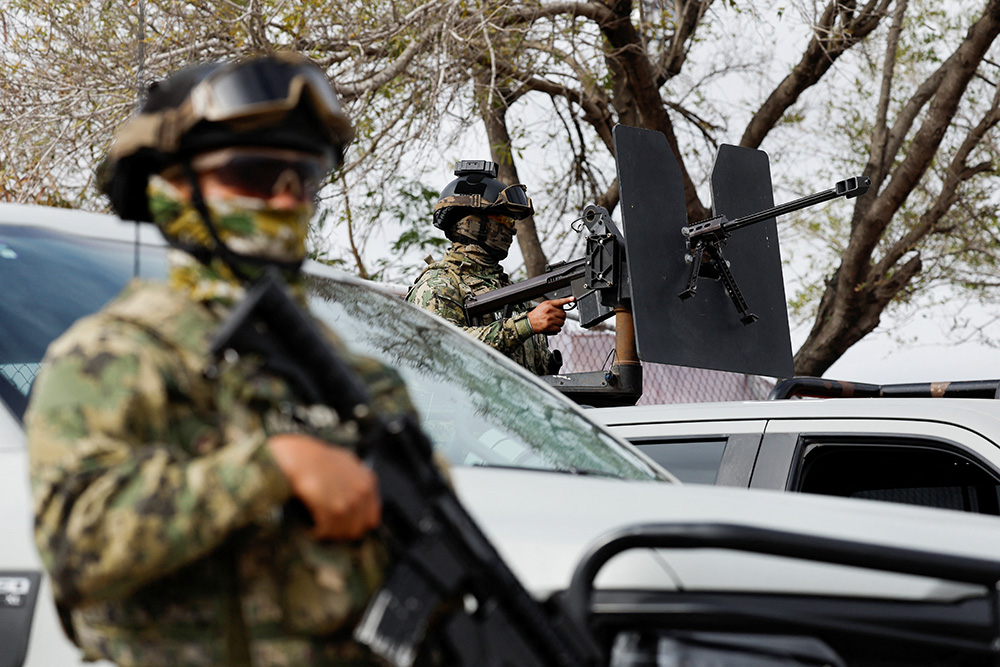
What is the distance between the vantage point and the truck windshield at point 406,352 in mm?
2387

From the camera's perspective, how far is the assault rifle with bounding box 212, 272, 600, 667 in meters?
1.35

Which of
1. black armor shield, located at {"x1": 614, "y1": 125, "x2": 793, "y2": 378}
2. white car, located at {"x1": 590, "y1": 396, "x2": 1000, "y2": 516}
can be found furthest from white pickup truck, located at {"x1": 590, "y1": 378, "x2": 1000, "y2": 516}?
black armor shield, located at {"x1": 614, "y1": 125, "x2": 793, "y2": 378}

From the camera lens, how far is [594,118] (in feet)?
33.2

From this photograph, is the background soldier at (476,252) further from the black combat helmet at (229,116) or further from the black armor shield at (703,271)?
the black combat helmet at (229,116)

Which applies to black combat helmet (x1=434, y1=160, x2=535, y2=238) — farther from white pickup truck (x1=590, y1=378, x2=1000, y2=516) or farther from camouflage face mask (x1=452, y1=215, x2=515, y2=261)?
white pickup truck (x1=590, y1=378, x2=1000, y2=516)

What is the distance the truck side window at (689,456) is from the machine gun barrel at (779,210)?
4.63ft

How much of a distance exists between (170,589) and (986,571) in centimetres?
110

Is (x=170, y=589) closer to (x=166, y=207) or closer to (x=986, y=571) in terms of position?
(x=166, y=207)

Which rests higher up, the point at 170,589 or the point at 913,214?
the point at 913,214

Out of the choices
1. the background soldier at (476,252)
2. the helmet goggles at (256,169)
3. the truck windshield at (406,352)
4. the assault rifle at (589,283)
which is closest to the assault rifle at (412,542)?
the helmet goggles at (256,169)

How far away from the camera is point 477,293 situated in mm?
5176

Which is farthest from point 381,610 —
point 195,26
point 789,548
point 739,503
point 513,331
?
point 195,26

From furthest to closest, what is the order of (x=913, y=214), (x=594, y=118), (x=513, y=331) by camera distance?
(x=913, y=214) < (x=594, y=118) < (x=513, y=331)

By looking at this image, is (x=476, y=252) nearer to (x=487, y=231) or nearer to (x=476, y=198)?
(x=487, y=231)
